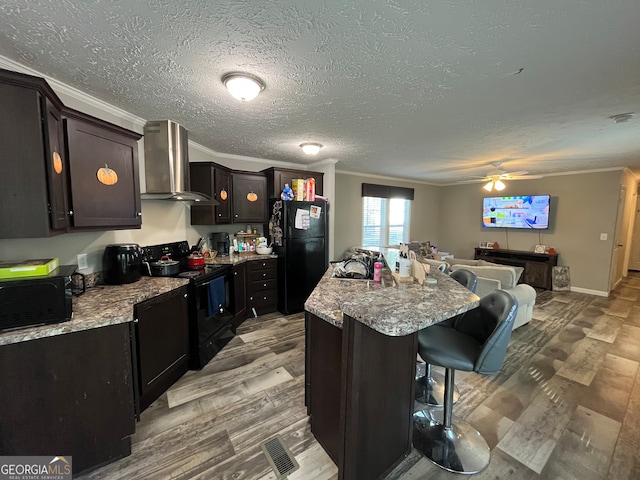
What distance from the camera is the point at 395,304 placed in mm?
1262

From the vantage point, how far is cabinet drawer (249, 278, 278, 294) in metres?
3.63

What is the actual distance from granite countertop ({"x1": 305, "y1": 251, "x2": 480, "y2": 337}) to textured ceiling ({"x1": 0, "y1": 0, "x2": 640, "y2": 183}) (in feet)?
4.48

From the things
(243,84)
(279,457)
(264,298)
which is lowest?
(279,457)

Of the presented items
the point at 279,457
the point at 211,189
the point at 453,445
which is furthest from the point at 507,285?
the point at 211,189

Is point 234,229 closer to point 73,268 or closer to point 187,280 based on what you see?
point 187,280

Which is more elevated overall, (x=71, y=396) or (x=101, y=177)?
(x=101, y=177)

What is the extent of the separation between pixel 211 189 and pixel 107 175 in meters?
1.37

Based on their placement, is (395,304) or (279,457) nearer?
(395,304)

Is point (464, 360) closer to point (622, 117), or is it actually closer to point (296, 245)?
point (296, 245)

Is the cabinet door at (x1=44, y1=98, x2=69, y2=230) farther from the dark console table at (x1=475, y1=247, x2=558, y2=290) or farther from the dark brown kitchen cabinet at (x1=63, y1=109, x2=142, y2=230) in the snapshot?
the dark console table at (x1=475, y1=247, x2=558, y2=290)

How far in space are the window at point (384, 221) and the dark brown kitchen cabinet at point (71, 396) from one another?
4.94m

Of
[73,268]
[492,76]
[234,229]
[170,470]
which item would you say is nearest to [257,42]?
[492,76]

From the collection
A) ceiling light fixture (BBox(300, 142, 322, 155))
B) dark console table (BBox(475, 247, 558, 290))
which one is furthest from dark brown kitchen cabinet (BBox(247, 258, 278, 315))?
dark console table (BBox(475, 247, 558, 290))

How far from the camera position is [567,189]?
5195 mm
